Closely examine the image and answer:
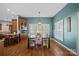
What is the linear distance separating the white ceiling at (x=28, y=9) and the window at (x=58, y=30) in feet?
1.60

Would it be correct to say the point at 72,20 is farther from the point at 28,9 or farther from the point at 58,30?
the point at 28,9

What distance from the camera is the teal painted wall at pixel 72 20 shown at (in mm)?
4643

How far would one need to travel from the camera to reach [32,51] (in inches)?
186

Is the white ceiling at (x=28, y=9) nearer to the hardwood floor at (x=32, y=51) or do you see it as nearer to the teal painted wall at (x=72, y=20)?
the teal painted wall at (x=72, y=20)

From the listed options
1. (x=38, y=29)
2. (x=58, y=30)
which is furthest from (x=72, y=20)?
(x=38, y=29)

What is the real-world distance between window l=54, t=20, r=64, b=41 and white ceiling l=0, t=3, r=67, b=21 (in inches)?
19.2

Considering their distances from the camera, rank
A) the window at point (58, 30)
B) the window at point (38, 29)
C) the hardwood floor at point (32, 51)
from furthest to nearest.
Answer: the window at point (58, 30) < the window at point (38, 29) < the hardwood floor at point (32, 51)

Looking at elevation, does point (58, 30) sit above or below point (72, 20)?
below

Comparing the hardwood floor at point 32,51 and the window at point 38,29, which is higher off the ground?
the window at point 38,29

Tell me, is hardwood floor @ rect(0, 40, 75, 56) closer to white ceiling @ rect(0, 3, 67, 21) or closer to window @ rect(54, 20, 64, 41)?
window @ rect(54, 20, 64, 41)

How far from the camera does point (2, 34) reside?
4625 millimetres

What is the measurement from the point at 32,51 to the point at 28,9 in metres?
1.61

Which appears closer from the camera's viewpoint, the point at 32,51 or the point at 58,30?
the point at 32,51

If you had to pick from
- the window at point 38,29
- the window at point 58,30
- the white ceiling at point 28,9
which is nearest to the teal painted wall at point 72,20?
the window at point 58,30
